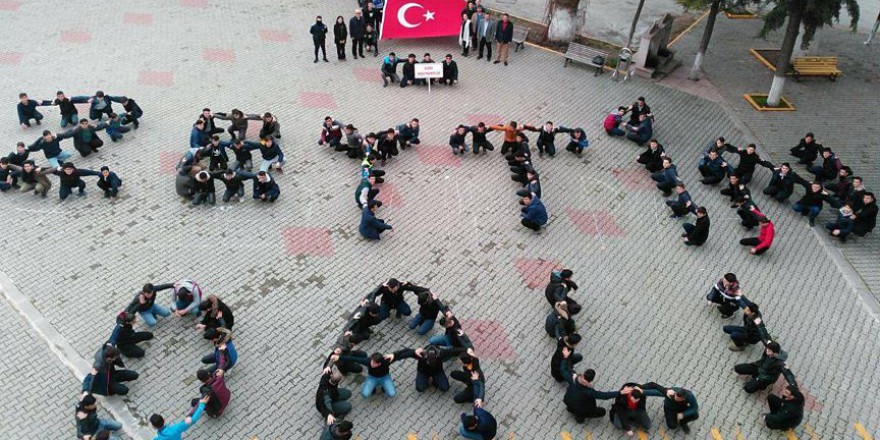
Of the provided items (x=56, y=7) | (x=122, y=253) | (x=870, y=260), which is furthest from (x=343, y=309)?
(x=56, y=7)

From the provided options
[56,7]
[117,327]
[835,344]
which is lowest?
[835,344]

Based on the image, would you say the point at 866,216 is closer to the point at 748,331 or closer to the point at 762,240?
the point at 762,240

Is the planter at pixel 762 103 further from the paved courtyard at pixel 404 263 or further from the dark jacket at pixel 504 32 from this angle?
the dark jacket at pixel 504 32

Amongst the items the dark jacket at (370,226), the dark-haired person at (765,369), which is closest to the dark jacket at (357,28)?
the dark jacket at (370,226)

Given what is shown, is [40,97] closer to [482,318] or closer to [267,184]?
[267,184]

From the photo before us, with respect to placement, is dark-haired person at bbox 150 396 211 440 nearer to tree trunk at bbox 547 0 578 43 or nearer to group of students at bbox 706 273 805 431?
group of students at bbox 706 273 805 431

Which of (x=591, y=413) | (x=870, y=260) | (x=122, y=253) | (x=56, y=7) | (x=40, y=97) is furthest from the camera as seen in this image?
(x=56, y=7)

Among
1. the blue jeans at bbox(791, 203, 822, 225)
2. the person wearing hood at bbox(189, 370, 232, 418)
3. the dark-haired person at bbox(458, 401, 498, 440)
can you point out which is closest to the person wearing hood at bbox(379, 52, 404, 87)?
the blue jeans at bbox(791, 203, 822, 225)
